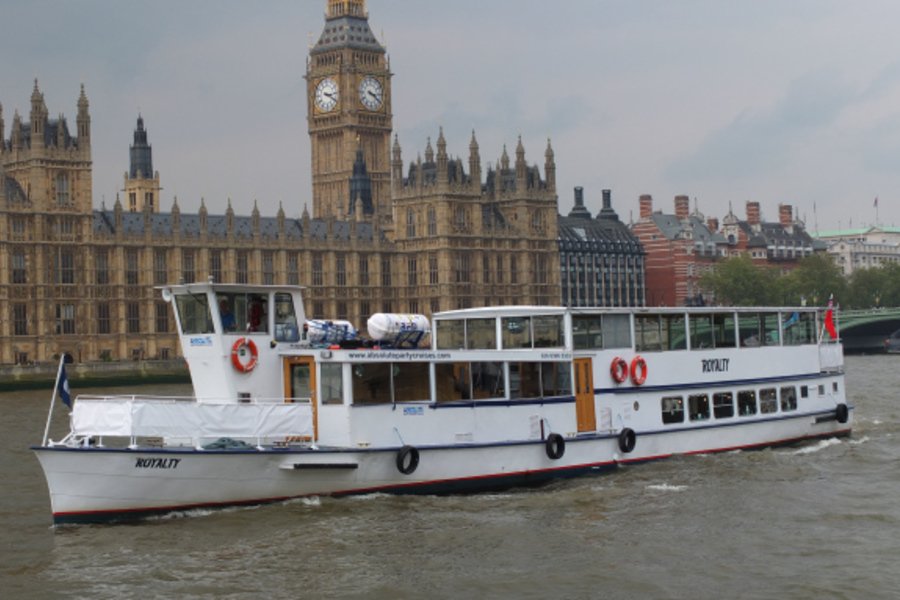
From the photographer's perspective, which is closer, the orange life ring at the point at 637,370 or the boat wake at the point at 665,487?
the boat wake at the point at 665,487

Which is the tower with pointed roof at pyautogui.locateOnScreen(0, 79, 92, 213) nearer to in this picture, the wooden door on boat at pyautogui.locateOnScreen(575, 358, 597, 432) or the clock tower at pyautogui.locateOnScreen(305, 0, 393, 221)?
the clock tower at pyautogui.locateOnScreen(305, 0, 393, 221)

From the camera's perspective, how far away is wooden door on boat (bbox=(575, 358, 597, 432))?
3478 cm

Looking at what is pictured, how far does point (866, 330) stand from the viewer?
121375 millimetres

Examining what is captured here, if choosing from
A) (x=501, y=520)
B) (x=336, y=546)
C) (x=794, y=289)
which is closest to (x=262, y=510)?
(x=336, y=546)

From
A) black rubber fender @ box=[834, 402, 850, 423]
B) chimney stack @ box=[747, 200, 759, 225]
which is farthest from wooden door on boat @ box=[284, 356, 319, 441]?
chimney stack @ box=[747, 200, 759, 225]

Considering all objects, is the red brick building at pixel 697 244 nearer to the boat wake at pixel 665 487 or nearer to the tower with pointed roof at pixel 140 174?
the tower with pointed roof at pixel 140 174

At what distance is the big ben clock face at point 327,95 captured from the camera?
140 meters

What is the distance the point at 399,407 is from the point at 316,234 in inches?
3251

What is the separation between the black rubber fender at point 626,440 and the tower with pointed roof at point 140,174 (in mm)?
109174

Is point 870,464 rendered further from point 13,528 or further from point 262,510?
point 13,528

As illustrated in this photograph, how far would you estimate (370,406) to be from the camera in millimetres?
30984

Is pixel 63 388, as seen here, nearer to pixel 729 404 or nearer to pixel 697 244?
pixel 729 404

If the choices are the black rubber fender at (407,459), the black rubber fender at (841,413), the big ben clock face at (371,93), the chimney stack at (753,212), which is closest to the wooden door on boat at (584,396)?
the black rubber fender at (407,459)

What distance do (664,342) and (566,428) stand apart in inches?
161
